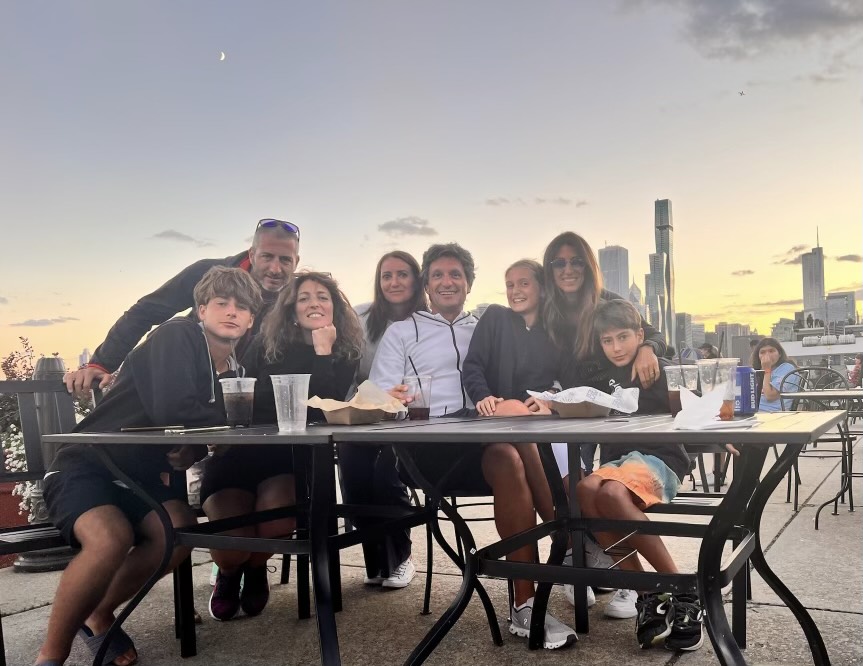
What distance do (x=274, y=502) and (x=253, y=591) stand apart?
13.7 inches

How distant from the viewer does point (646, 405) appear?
2477 millimetres

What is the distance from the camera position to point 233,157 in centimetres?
489

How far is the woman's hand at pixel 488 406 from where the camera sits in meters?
2.62

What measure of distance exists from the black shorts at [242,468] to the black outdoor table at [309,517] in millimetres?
483

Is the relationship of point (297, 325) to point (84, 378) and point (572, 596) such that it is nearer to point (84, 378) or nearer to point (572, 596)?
point (84, 378)

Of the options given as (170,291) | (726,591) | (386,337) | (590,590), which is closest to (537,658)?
(590,590)

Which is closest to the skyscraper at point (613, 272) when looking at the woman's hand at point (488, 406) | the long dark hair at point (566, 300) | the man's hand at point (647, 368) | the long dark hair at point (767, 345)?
the long dark hair at point (566, 300)

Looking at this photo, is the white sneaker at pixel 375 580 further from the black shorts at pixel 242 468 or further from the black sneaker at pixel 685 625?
the black sneaker at pixel 685 625

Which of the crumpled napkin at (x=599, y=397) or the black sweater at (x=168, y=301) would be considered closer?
the crumpled napkin at (x=599, y=397)

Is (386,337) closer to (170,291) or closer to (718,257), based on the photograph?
(170,291)

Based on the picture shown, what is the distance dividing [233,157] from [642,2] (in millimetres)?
3023

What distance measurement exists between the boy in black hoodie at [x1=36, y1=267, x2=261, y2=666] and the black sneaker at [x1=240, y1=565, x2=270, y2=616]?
1.42 ft

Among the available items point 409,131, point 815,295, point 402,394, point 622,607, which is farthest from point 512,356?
point 815,295

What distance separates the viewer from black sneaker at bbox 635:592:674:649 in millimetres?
2004
